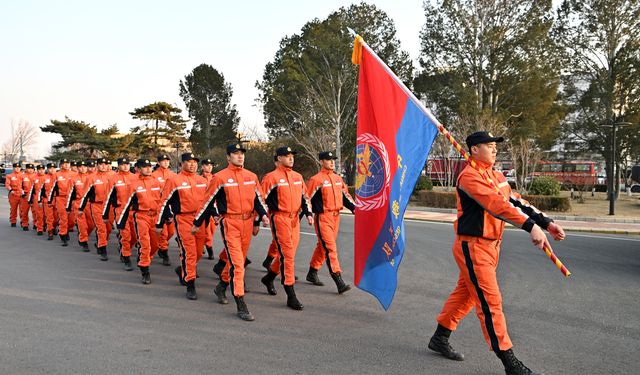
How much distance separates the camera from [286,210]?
6.30m

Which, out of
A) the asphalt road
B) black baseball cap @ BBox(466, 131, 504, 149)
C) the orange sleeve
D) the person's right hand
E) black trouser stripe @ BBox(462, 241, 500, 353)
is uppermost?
black baseball cap @ BBox(466, 131, 504, 149)

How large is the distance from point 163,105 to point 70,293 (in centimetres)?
4023

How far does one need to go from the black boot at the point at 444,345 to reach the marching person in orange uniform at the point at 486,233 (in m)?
0.01

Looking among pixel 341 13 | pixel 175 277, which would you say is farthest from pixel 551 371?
pixel 341 13

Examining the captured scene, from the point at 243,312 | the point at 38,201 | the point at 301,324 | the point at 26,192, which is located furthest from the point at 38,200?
the point at 301,324

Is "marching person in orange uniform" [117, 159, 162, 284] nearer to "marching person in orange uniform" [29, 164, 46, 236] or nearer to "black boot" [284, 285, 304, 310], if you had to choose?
"black boot" [284, 285, 304, 310]

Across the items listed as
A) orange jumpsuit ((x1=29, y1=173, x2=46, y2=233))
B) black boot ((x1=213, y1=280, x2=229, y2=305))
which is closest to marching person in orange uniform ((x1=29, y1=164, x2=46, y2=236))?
orange jumpsuit ((x1=29, y1=173, x2=46, y2=233))

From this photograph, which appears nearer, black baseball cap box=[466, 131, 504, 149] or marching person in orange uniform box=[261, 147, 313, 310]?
black baseball cap box=[466, 131, 504, 149]

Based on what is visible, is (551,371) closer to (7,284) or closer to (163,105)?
(7,284)

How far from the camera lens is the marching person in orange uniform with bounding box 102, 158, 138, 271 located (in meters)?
8.67

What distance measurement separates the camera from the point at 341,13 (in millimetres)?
31109

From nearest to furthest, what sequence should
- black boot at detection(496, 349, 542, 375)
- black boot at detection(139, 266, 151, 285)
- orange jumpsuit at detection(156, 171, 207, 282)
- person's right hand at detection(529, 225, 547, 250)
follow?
person's right hand at detection(529, 225, 547, 250), black boot at detection(496, 349, 542, 375), orange jumpsuit at detection(156, 171, 207, 282), black boot at detection(139, 266, 151, 285)

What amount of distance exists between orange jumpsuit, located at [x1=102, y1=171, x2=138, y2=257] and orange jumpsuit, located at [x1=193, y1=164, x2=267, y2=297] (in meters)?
2.98

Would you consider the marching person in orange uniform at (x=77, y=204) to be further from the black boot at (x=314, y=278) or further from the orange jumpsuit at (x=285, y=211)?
the orange jumpsuit at (x=285, y=211)
